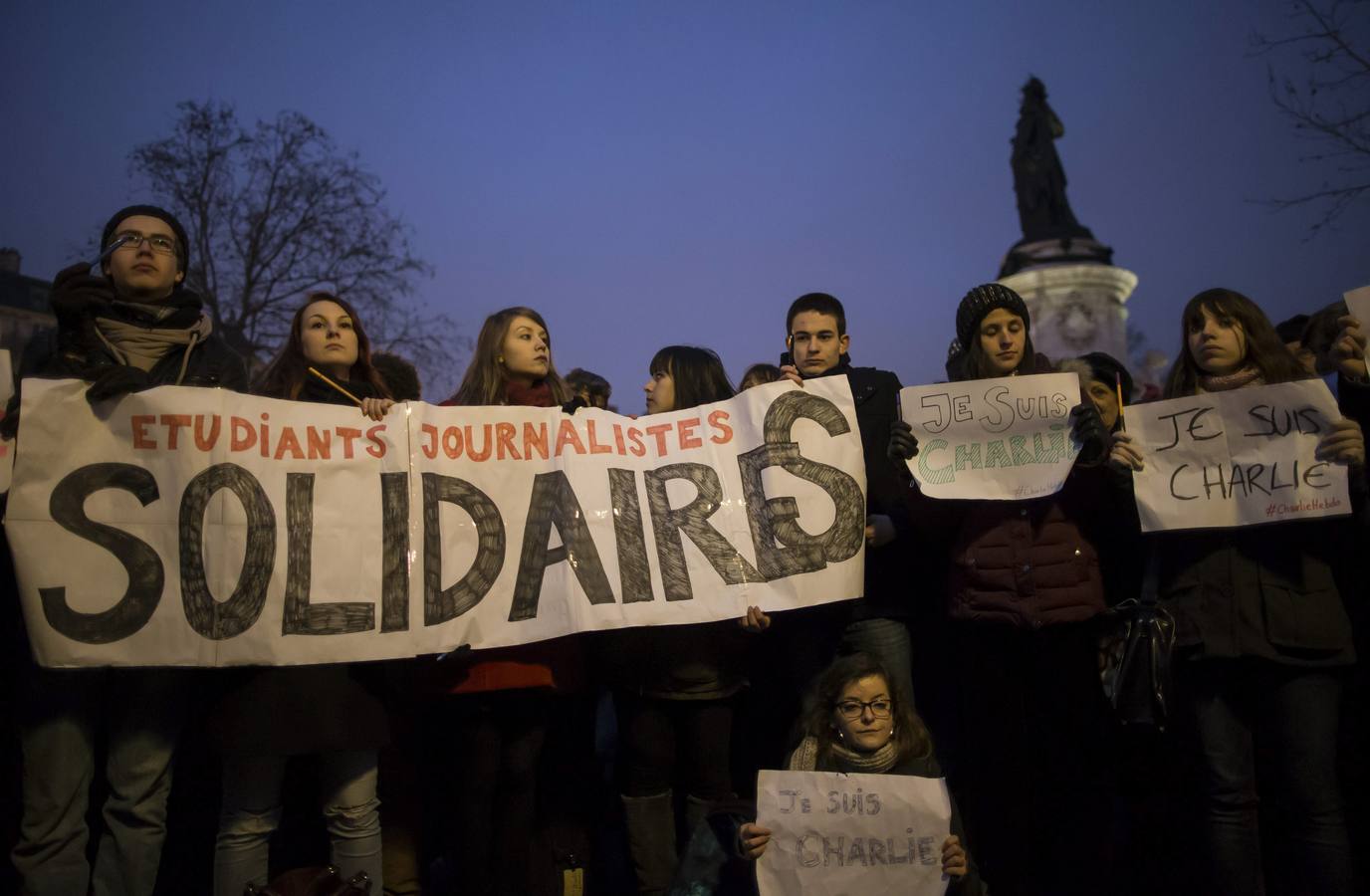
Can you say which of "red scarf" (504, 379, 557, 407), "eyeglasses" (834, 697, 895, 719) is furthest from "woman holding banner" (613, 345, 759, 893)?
"red scarf" (504, 379, 557, 407)

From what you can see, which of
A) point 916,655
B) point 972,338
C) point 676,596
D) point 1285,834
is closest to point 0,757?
point 676,596

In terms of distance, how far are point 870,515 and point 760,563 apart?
1.61ft

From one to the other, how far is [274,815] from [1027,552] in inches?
102

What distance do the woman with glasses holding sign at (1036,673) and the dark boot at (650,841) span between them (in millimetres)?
1087

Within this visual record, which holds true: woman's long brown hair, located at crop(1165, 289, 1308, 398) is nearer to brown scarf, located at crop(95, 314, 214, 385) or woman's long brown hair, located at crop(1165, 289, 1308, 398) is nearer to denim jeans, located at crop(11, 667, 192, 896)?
brown scarf, located at crop(95, 314, 214, 385)

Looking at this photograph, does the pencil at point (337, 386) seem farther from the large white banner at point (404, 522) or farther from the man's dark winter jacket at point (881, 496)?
the man's dark winter jacket at point (881, 496)

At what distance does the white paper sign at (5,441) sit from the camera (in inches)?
117

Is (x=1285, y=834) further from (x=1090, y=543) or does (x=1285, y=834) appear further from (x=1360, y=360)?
(x=1360, y=360)

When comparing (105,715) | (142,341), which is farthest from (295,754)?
(142,341)

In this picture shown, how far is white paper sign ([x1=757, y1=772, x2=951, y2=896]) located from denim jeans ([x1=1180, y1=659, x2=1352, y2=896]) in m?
0.87

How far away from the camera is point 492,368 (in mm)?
3754

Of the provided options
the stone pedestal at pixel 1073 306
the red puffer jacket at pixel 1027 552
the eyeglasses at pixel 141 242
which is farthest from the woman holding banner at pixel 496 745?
the stone pedestal at pixel 1073 306

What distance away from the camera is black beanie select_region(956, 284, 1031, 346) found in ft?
11.6

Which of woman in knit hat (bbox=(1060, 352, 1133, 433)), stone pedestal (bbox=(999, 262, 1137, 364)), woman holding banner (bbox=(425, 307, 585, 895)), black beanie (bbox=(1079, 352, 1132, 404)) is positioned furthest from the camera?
stone pedestal (bbox=(999, 262, 1137, 364))
